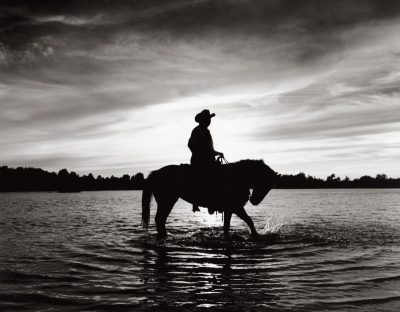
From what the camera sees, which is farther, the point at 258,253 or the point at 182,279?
the point at 258,253

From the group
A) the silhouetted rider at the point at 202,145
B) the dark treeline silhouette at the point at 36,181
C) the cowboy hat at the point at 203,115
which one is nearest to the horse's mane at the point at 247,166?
the silhouetted rider at the point at 202,145

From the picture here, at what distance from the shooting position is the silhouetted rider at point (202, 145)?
446 inches

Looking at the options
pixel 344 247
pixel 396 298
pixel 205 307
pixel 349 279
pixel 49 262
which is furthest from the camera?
pixel 344 247

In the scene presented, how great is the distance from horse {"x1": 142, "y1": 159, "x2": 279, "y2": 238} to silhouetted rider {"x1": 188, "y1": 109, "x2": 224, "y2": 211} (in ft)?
0.72

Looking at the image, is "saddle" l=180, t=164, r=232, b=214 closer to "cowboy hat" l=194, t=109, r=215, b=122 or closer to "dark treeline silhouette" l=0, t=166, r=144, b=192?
"cowboy hat" l=194, t=109, r=215, b=122

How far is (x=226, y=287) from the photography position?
19.8ft

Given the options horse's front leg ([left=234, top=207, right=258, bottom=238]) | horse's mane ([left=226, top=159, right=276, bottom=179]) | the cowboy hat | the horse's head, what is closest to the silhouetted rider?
the cowboy hat

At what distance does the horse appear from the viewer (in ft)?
37.7

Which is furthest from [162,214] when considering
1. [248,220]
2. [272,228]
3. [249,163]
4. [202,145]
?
[272,228]

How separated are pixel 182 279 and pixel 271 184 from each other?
6.47 metres

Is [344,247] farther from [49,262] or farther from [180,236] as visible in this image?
[49,262]

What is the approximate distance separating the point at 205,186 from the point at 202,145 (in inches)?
49.9

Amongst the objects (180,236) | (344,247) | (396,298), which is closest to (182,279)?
(396,298)

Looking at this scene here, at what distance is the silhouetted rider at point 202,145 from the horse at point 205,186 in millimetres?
218
